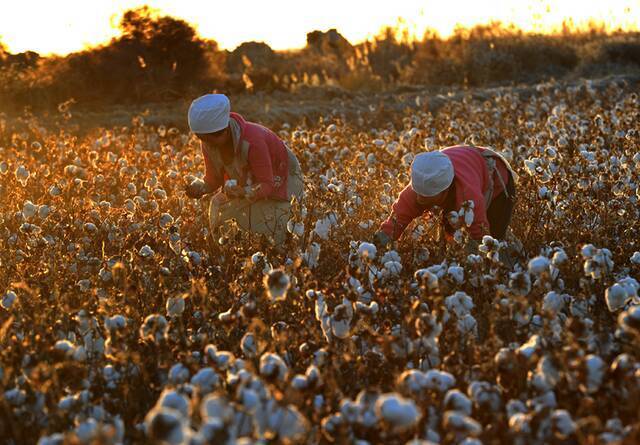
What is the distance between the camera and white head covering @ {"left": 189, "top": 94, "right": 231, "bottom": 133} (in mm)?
5367

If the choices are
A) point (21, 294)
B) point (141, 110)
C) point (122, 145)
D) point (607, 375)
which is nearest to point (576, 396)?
point (607, 375)

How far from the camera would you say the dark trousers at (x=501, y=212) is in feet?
17.6

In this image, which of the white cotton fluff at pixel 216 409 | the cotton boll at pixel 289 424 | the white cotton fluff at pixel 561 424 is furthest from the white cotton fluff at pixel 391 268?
the white cotton fluff at pixel 216 409

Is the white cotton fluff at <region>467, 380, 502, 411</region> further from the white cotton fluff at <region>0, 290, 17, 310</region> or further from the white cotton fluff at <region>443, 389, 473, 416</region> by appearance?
the white cotton fluff at <region>0, 290, 17, 310</region>

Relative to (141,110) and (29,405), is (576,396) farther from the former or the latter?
(141,110)

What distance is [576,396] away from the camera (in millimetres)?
2650

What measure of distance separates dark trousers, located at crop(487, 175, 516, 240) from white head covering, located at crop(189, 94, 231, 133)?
5.69 ft

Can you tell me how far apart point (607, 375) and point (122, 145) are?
8.12 metres

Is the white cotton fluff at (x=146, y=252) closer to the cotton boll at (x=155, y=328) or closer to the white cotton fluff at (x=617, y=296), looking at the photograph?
the cotton boll at (x=155, y=328)

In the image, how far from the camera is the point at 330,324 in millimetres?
3094

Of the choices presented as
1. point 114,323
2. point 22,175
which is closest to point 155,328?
point 114,323

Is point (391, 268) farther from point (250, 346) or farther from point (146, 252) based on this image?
point (146, 252)

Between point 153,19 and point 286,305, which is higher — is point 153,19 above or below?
above

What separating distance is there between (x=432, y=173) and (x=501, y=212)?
2.62 ft
